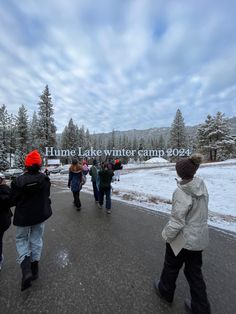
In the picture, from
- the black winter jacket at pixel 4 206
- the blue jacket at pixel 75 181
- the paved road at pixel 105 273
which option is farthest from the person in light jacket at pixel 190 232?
the blue jacket at pixel 75 181

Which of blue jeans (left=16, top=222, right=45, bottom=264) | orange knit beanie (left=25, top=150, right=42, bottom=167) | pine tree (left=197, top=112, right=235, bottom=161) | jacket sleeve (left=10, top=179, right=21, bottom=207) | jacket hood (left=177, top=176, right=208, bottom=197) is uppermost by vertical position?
pine tree (left=197, top=112, right=235, bottom=161)

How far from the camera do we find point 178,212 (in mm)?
2121

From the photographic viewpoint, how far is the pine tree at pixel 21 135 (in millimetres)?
39972

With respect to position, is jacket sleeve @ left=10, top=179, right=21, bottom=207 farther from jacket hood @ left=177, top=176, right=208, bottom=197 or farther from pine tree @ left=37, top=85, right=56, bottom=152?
pine tree @ left=37, top=85, right=56, bottom=152

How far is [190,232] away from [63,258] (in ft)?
8.38

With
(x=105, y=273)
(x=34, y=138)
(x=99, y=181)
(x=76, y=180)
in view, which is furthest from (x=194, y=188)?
(x=34, y=138)

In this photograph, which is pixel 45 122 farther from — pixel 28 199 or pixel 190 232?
pixel 190 232

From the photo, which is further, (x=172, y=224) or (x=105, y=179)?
(x=105, y=179)

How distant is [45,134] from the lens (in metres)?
35.8

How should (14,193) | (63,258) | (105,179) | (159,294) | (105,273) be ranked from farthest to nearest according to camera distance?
(105,179) < (63,258) < (105,273) < (14,193) < (159,294)

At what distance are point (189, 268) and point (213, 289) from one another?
841mm

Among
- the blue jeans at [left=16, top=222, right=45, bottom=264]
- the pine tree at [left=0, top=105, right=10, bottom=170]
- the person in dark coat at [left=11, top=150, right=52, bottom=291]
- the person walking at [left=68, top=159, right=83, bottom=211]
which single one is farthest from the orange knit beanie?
the pine tree at [left=0, top=105, right=10, bottom=170]

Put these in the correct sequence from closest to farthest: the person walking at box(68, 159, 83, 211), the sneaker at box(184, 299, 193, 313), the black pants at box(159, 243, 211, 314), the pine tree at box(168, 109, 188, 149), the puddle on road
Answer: the black pants at box(159, 243, 211, 314), the sneaker at box(184, 299, 193, 313), the puddle on road, the person walking at box(68, 159, 83, 211), the pine tree at box(168, 109, 188, 149)

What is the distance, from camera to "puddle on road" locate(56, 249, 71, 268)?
10.7ft
